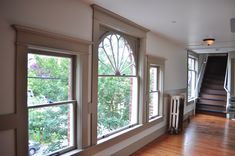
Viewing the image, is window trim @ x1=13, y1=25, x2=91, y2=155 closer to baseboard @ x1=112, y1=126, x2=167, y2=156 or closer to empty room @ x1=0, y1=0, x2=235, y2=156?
Result: empty room @ x1=0, y1=0, x2=235, y2=156

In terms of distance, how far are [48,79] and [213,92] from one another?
8.00 meters

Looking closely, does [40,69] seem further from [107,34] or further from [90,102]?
[107,34]

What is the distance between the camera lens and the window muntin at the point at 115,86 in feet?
10.2

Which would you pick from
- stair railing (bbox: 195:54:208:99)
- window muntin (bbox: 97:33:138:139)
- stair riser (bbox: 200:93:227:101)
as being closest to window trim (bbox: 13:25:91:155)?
window muntin (bbox: 97:33:138:139)

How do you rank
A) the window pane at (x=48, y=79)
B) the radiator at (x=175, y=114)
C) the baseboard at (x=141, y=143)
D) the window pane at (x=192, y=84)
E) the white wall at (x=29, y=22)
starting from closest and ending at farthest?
the white wall at (x=29, y=22) → the window pane at (x=48, y=79) → the baseboard at (x=141, y=143) → the radiator at (x=175, y=114) → the window pane at (x=192, y=84)

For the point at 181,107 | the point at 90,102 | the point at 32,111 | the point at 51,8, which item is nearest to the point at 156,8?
the point at 51,8

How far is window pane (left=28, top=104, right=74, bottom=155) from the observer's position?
2095 mm

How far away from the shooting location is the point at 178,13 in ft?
9.44

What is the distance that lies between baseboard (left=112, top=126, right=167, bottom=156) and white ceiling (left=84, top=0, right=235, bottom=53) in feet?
7.76

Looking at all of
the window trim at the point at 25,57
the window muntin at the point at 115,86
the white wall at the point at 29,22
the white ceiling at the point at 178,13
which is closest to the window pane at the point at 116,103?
the window muntin at the point at 115,86

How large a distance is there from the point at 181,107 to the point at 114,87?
2.60 metres

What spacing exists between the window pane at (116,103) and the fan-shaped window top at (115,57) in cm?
14

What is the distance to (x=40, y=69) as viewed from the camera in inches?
84.0

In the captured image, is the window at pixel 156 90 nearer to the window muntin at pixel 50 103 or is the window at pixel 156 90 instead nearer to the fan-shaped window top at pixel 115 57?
the fan-shaped window top at pixel 115 57
